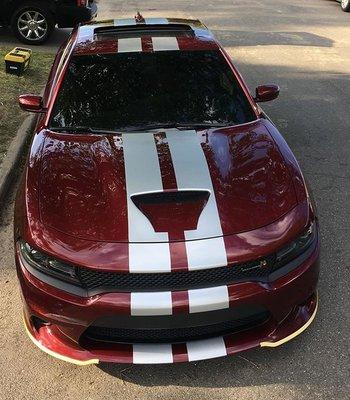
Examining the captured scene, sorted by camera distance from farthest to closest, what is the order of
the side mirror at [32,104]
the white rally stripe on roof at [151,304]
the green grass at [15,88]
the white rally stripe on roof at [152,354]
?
the green grass at [15,88]
the side mirror at [32,104]
the white rally stripe on roof at [152,354]
the white rally stripe on roof at [151,304]

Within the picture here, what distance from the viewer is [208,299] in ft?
7.61

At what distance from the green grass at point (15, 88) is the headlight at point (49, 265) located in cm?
248

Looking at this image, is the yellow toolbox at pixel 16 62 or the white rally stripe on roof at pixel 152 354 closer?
the white rally stripe on roof at pixel 152 354

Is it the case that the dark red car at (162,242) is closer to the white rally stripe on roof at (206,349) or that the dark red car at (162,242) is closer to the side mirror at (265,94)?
the white rally stripe on roof at (206,349)

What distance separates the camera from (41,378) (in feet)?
8.66

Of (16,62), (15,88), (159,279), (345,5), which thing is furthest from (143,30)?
(345,5)

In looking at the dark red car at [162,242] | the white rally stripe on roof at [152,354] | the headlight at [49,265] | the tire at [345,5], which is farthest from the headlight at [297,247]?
the tire at [345,5]

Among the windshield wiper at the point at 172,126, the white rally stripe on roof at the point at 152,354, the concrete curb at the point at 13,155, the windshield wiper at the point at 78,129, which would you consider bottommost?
the concrete curb at the point at 13,155

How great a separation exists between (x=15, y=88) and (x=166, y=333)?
5.03 metres

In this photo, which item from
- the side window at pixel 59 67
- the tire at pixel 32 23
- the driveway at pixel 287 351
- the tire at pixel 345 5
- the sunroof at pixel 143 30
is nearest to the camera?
the driveway at pixel 287 351

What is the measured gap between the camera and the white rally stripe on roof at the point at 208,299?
2309mm

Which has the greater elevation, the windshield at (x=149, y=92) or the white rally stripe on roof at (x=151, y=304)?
the windshield at (x=149, y=92)

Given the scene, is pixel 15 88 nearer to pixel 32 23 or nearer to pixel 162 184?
pixel 32 23

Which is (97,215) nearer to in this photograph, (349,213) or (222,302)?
(222,302)
